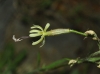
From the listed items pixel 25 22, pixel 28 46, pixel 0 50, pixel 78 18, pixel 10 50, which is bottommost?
pixel 10 50

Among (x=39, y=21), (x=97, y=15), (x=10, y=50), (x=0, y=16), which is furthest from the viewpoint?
(x=97, y=15)

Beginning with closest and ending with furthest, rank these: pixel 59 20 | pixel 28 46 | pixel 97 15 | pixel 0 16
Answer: pixel 0 16 → pixel 28 46 → pixel 59 20 → pixel 97 15

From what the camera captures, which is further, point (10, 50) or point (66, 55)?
point (66, 55)

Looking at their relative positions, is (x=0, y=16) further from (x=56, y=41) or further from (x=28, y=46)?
(x=56, y=41)

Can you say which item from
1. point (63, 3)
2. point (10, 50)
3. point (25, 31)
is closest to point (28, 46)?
point (25, 31)

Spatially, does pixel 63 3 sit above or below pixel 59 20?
above

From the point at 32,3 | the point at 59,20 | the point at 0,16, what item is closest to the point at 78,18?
the point at 59,20

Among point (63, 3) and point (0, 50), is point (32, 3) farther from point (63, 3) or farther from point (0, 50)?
point (0, 50)
